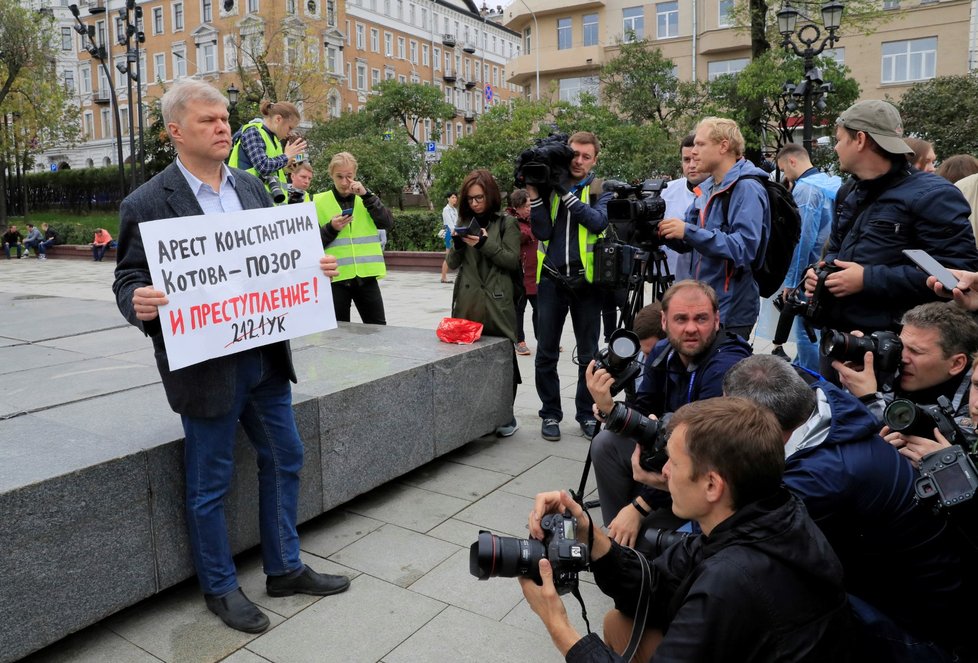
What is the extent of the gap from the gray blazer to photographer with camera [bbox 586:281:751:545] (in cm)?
145

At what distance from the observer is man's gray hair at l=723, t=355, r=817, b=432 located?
2408 millimetres

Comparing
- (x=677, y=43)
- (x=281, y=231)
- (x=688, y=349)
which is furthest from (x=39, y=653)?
(x=677, y=43)

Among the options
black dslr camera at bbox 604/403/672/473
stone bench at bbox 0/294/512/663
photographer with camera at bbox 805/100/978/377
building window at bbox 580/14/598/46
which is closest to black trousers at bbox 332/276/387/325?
stone bench at bbox 0/294/512/663

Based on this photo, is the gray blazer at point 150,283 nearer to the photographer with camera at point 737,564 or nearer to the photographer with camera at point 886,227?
the photographer with camera at point 737,564

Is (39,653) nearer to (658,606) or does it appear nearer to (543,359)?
(658,606)

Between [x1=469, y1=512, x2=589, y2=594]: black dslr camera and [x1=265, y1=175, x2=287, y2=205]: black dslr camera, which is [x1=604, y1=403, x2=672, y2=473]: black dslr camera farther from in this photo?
[x1=265, y1=175, x2=287, y2=205]: black dslr camera

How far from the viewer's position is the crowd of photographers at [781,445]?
1839mm

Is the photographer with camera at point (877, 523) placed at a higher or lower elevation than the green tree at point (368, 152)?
lower

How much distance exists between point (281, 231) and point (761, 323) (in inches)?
188

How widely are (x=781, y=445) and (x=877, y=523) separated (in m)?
0.64

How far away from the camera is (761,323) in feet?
22.3

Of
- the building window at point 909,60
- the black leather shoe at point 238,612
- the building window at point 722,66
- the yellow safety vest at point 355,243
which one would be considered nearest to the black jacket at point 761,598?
the black leather shoe at point 238,612

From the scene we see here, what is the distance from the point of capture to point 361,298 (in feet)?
19.4

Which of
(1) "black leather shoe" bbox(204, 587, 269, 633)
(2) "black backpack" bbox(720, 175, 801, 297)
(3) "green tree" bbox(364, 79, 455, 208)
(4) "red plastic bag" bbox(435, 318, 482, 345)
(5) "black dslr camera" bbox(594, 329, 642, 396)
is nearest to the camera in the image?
(1) "black leather shoe" bbox(204, 587, 269, 633)
